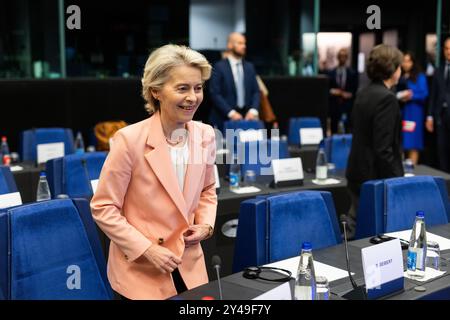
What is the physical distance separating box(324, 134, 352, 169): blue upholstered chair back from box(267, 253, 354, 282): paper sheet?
2.78m

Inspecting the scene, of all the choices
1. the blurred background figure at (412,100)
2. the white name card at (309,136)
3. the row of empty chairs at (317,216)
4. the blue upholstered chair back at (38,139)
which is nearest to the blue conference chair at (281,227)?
the row of empty chairs at (317,216)

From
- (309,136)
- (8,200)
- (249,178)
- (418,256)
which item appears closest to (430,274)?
(418,256)

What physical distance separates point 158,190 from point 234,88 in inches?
176

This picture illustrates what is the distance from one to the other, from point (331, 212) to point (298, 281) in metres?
0.87

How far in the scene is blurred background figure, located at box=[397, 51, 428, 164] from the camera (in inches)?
305

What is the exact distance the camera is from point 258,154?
15.6 feet

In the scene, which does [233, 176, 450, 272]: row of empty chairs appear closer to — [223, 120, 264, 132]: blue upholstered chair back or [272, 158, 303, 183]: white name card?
[272, 158, 303, 183]: white name card

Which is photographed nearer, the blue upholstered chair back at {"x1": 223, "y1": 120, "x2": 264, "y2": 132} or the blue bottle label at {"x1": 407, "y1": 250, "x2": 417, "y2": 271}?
the blue bottle label at {"x1": 407, "y1": 250, "x2": 417, "y2": 271}

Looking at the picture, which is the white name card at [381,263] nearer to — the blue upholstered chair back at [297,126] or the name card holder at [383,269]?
the name card holder at [383,269]

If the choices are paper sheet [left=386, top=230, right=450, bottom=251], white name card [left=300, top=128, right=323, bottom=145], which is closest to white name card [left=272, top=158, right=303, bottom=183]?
paper sheet [left=386, top=230, right=450, bottom=251]

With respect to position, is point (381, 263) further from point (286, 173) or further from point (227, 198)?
point (286, 173)

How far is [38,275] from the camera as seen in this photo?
208 centimetres

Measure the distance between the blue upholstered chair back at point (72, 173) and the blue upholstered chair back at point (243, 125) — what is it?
2.24 m

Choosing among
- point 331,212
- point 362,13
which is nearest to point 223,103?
point 331,212
